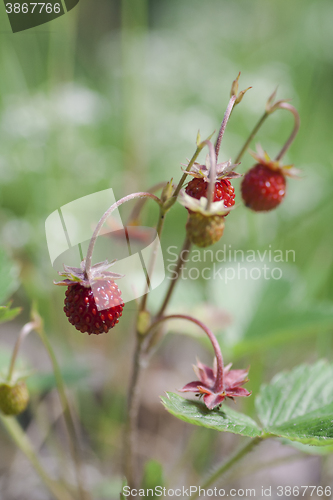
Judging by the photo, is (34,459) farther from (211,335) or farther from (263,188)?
(263,188)

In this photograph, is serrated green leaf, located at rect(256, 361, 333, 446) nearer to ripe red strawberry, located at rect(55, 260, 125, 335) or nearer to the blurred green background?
the blurred green background

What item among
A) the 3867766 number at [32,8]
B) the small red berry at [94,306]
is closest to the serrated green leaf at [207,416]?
the small red berry at [94,306]

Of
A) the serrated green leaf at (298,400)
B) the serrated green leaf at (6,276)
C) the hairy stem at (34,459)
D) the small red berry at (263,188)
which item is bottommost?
the hairy stem at (34,459)

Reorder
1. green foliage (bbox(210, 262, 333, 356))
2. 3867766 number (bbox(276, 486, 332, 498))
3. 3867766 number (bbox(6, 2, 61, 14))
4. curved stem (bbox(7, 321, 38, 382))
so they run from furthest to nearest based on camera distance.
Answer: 3867766 number (bbox(6, 2, 61, 14)) → 3867766 number (bbox(276, 486, 332, 498)) → green foliage (bbox(210, 262, 333, 356)) → curved stem (bbox(7, 321, 38, 382))

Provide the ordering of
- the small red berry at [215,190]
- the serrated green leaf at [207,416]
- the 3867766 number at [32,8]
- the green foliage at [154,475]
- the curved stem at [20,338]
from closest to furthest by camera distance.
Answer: the serrated green leaf at [207,416] → the small red berry at [215,190] → the curved stem at [20,338] → the green foliage at [154,475] → the 3867766 number at [32,8]

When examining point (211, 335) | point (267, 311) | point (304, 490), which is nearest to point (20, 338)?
point (211, 335)

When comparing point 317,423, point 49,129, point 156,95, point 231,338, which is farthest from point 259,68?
point 317,423

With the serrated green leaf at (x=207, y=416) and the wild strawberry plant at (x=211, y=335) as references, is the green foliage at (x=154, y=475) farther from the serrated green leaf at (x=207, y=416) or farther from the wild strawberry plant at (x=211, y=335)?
the serrated green leaf at (x=207, y=416)
